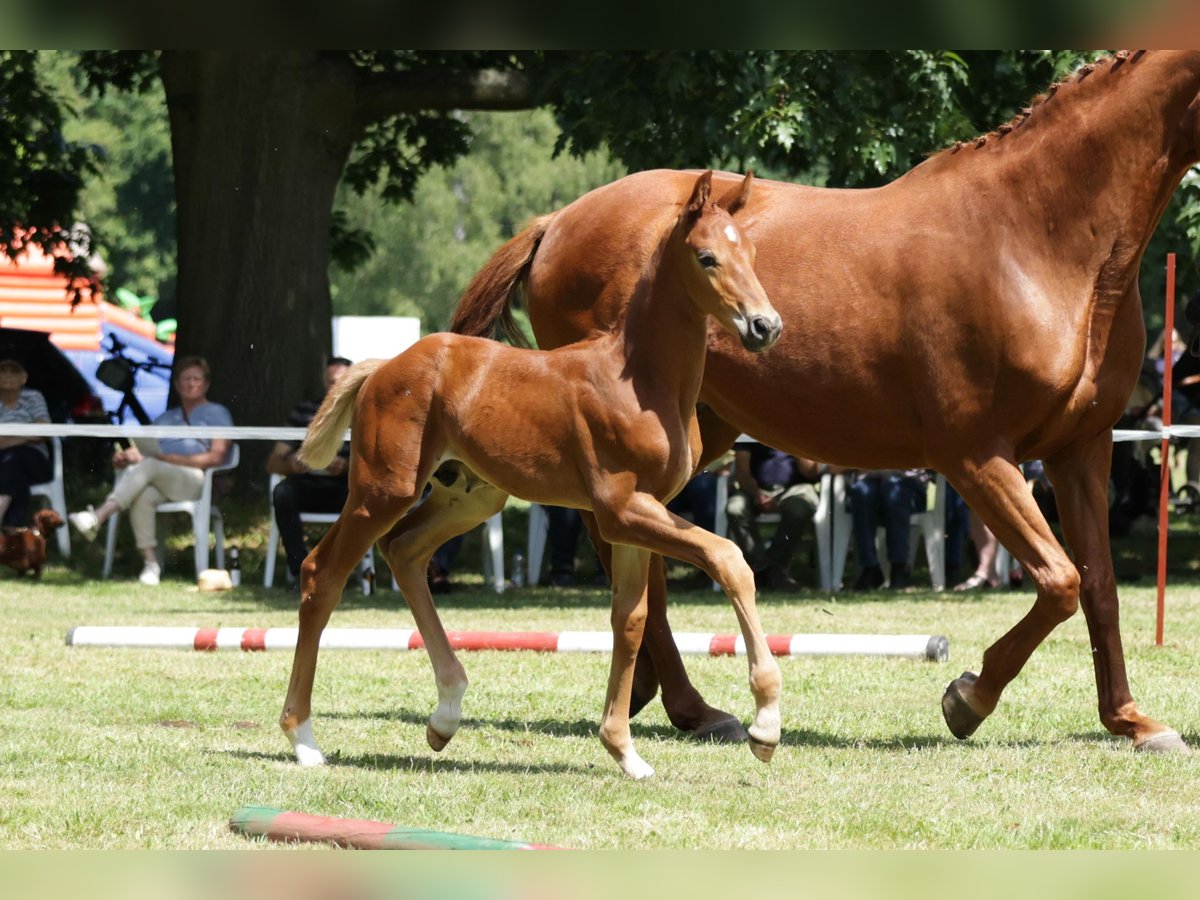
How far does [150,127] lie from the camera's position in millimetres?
51125

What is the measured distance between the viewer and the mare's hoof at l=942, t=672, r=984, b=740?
6.26 meters

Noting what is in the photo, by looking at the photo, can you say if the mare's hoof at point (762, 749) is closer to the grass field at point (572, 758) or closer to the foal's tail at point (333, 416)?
the grass field at point (572, 758)

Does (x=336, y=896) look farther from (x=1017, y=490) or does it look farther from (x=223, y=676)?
(x=223, y=676)

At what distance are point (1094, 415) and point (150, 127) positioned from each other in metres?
48.5

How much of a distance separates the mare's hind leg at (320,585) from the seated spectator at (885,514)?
7.86 m

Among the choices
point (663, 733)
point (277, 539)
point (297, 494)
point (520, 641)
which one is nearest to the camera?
point (663, 733)

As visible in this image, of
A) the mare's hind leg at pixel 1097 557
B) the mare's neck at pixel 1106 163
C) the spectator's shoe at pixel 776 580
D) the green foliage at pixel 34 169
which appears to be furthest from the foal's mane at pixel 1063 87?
the green foliage at pixel 34 169

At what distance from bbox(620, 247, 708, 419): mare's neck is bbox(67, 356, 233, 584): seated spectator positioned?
853 cm

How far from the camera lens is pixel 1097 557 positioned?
6.41 metres

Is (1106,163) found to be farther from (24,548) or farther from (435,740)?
(24,548)

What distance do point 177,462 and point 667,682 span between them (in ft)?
25.0

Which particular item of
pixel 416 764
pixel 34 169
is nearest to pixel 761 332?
pixel 416 764

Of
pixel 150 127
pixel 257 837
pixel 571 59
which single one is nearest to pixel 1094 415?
pixel 257 837

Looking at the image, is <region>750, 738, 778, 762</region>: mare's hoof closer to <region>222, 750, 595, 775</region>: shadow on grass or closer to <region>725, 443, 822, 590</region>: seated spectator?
<region>222, 750, 595, 775</region>: shadow on grass
